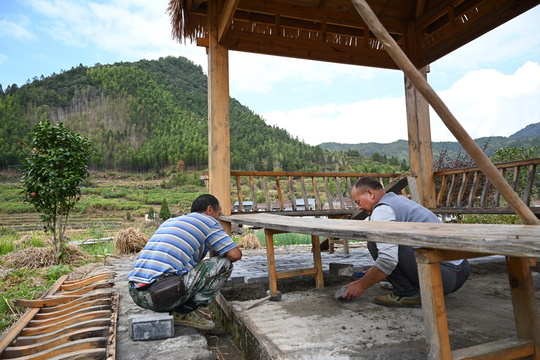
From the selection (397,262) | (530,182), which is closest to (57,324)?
(397,262)

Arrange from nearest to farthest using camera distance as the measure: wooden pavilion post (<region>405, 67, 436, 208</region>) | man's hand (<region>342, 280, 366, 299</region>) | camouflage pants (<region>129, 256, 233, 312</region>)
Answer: camouflage pants (<region>129, 256, 233, 312</region>)
man's hand (<region>342, 280, 366, 299</region>)
wooden pavilion post (<region>405, 67, 436, 208</region>)

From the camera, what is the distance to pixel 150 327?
229 cm

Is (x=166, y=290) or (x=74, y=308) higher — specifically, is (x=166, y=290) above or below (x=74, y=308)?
above

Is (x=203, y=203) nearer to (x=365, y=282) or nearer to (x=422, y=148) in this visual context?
(x=365, y=282)

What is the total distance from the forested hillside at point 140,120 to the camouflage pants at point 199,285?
208ft

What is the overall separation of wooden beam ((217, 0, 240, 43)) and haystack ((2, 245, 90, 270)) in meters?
4.27

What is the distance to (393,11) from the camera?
17.0ft

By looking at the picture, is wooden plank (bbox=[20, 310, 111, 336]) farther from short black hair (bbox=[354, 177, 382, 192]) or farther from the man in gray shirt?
short black hair (bbox=[354, 177, 382, 192])

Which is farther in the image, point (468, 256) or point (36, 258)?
point (36, 258)

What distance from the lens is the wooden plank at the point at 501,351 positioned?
60.2 inches

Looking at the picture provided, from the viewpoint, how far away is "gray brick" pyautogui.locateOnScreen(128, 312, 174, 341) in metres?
2.27

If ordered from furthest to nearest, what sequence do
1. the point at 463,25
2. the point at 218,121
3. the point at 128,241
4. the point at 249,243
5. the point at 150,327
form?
the point at 249,243
the point at 128,241
the point at 463,25
the point at 218,121
the point at 150,327

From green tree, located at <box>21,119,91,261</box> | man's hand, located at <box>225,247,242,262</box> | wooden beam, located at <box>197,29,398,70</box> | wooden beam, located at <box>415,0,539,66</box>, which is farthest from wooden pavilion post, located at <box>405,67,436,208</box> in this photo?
green tree, located at <box>21,119,91,261</box>

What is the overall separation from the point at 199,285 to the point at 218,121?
228cm
